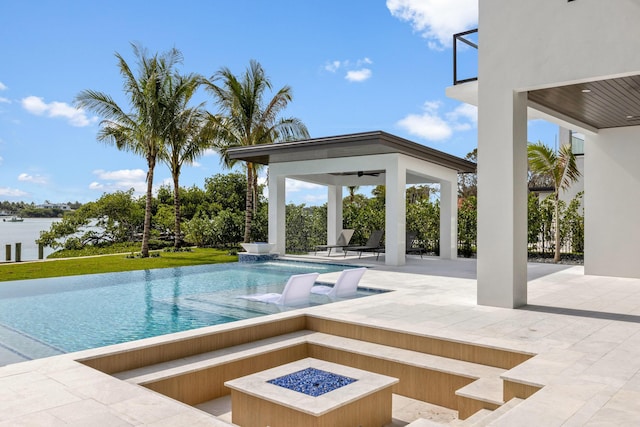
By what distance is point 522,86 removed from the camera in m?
8.36

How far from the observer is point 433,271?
571 inches

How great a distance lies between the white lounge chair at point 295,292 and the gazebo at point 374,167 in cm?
576

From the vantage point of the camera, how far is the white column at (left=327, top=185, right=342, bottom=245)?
74.5 feet

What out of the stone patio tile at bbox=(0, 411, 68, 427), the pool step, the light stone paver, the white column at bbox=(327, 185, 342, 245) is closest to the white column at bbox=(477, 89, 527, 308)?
the light stone paver

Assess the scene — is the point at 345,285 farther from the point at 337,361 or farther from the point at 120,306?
the point at 120,306

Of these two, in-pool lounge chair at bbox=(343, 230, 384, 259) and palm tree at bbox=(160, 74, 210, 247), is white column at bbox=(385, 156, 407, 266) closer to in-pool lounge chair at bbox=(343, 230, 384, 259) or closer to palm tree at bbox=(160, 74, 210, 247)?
in-pool lounge chair at bbox=(343, 230, 384, 259)

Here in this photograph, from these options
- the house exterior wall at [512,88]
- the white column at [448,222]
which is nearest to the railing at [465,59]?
the house exterior wall at [512,88]

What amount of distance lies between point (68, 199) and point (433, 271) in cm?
2340

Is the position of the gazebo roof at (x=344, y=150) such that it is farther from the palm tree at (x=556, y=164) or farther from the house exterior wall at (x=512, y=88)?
the house exterior wall at (x=512, y=88)

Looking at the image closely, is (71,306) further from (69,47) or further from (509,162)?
(69,47)

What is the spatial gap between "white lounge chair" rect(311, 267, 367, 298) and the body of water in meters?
18.7

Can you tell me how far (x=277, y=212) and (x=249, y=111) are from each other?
224 inches

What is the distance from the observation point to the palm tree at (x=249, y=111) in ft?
73.3

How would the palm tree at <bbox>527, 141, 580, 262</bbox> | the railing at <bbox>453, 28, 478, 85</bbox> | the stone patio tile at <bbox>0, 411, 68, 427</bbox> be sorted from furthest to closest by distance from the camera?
the palm tree at <bbox>527, 141, 580, 262</bbox>
the railing at <bbox>453, 28, 478, 85</bbox>
the stone patio tile at <bbox>0, 411, 68, 427</bbox>
